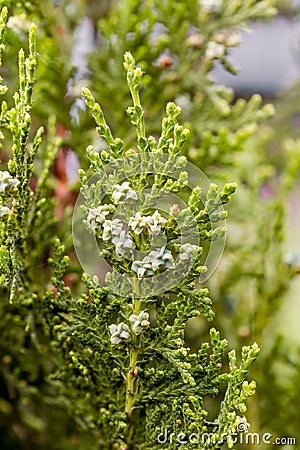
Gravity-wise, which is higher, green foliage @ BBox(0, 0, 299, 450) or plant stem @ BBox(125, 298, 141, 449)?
→ green foliage @ BBox(0, 0, 299, 450)

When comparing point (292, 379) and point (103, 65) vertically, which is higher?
point (103, 65)

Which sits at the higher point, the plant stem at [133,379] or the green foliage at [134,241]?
the green foliage at [134,241]

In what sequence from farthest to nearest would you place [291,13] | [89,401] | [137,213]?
[291,13], [89,401], [137,213]

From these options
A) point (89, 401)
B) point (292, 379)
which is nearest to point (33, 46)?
point (89, 401)

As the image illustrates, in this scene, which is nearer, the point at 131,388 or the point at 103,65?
the point at 131,388

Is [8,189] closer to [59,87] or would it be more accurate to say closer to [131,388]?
[131,388]

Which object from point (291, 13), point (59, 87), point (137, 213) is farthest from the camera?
point (291, 13)

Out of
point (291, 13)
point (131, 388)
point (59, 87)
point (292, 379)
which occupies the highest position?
point (291, 13)
